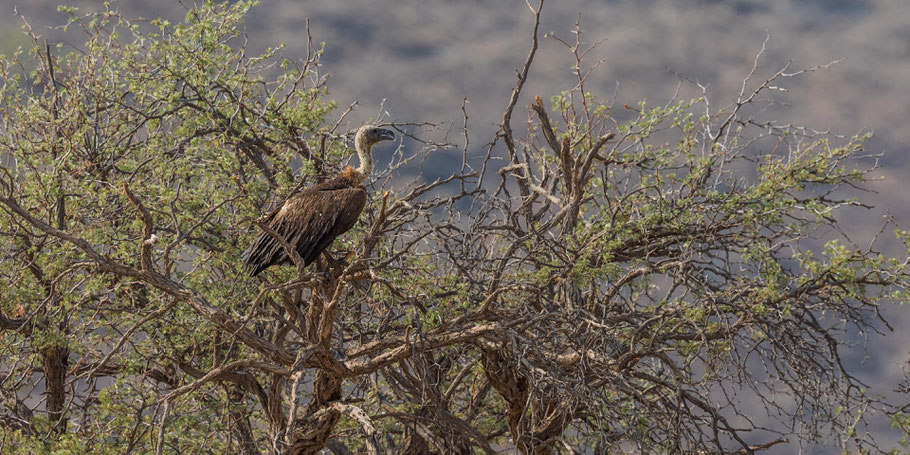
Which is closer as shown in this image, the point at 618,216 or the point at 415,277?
the point at 415,277

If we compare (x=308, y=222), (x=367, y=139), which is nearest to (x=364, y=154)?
(x=367, y=139)

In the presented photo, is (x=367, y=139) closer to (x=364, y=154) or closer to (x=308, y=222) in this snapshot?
(x=364, y=154)

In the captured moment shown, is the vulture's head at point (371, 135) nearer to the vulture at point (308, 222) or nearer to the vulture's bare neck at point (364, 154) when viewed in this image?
the vulture's bare neck at point (364, 154)

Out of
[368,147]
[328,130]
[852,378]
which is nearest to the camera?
[852,378]

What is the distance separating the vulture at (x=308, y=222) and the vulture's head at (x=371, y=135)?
2.36 feet

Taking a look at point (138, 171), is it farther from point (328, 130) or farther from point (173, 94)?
point (328, 130)

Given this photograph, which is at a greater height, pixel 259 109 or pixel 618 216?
pixel 259 109

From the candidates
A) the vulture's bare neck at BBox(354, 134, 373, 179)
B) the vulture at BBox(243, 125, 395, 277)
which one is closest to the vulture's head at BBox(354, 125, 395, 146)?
the vulture's bare neck at BBox(354, 134, 373, 179)

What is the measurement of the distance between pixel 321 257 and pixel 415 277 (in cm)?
94

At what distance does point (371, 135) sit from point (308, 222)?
5.09ft

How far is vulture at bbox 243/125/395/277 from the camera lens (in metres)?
7.42

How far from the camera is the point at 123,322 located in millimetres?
8625

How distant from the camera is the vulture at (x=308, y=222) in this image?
7418 mm

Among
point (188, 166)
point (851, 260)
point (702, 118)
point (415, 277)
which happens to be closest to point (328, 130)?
point (188, 166)
